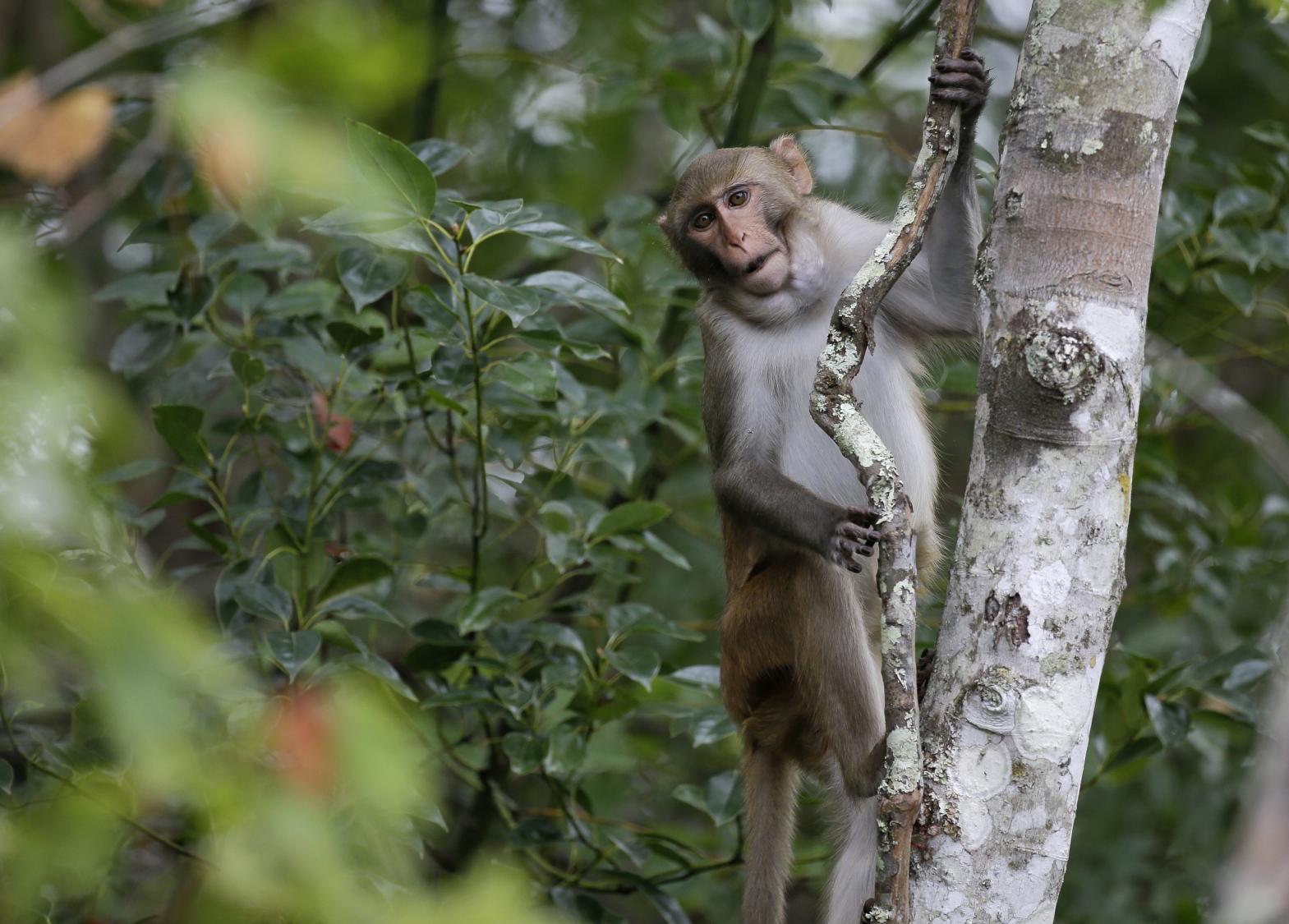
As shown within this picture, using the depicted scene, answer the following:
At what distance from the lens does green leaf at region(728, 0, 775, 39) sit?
5.01m

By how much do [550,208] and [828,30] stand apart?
5.68 meters

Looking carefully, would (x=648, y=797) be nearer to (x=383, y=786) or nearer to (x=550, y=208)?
(x=550, y=208)

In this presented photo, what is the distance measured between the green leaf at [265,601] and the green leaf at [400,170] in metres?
1.37

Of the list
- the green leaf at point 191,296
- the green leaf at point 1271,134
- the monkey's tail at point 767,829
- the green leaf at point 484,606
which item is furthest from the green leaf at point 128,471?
the green leaf at point 1271,134

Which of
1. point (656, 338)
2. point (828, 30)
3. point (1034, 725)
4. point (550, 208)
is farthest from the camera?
point (828, 30)

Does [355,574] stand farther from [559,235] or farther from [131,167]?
[131,167]

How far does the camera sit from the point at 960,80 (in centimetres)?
341

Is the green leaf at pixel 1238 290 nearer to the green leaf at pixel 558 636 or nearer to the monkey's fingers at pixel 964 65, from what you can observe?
the monkey's fingers at pixel 964 65

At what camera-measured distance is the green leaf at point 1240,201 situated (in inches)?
192

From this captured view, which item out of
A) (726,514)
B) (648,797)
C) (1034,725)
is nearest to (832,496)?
(726,514)

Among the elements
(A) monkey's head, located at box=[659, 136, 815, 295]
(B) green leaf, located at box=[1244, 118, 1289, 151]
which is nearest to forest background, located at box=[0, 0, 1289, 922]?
(B) green leaf, located at box=[1244, 118, 1289, 151]

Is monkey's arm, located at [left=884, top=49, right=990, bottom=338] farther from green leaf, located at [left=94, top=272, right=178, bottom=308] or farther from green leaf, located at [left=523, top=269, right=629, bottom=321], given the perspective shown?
green leaf, located at [left=94, top=272, right=178, bottom=308]

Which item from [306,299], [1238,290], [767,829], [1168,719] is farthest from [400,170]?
[1238,290]

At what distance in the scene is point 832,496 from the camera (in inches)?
183
